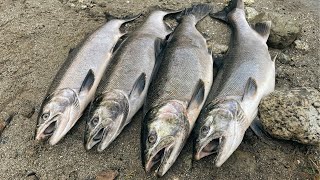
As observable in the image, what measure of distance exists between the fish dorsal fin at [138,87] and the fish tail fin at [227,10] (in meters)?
2.11

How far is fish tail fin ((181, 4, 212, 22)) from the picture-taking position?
6.37 metres

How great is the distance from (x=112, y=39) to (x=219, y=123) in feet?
8.51

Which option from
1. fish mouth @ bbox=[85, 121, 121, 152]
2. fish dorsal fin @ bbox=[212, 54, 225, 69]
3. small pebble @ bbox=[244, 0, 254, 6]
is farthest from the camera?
small pebble @ bbox=[244, 0, 254, 6]

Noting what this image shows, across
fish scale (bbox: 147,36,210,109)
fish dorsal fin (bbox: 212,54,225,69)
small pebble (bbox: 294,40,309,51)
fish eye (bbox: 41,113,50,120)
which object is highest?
fish scale (bbox: 147,36,210,109)

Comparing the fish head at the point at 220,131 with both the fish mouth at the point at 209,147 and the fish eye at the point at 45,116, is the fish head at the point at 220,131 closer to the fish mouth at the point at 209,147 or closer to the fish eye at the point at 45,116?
the fish mouth at the point at 209,147

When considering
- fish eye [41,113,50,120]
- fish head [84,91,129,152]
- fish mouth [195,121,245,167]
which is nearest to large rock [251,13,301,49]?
fish mouth [195,121,245,167]

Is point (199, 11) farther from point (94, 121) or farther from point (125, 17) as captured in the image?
point (94, 121)

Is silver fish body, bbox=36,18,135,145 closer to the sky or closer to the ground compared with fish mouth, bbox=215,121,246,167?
closer to the ground

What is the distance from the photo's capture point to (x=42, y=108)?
190 inches

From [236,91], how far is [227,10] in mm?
2281

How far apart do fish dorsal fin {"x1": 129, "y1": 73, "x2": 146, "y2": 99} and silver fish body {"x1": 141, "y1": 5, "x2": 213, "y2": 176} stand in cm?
17

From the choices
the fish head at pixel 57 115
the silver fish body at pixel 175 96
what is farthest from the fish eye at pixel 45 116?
the silver fish body at pixel 175 96

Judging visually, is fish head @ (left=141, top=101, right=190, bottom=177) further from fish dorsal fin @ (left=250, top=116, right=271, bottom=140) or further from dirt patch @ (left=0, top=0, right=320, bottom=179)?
fish dorsal fin @ (left=250, top=116, right=271, bottom=140)

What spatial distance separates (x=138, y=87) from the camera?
4918 millimetres
